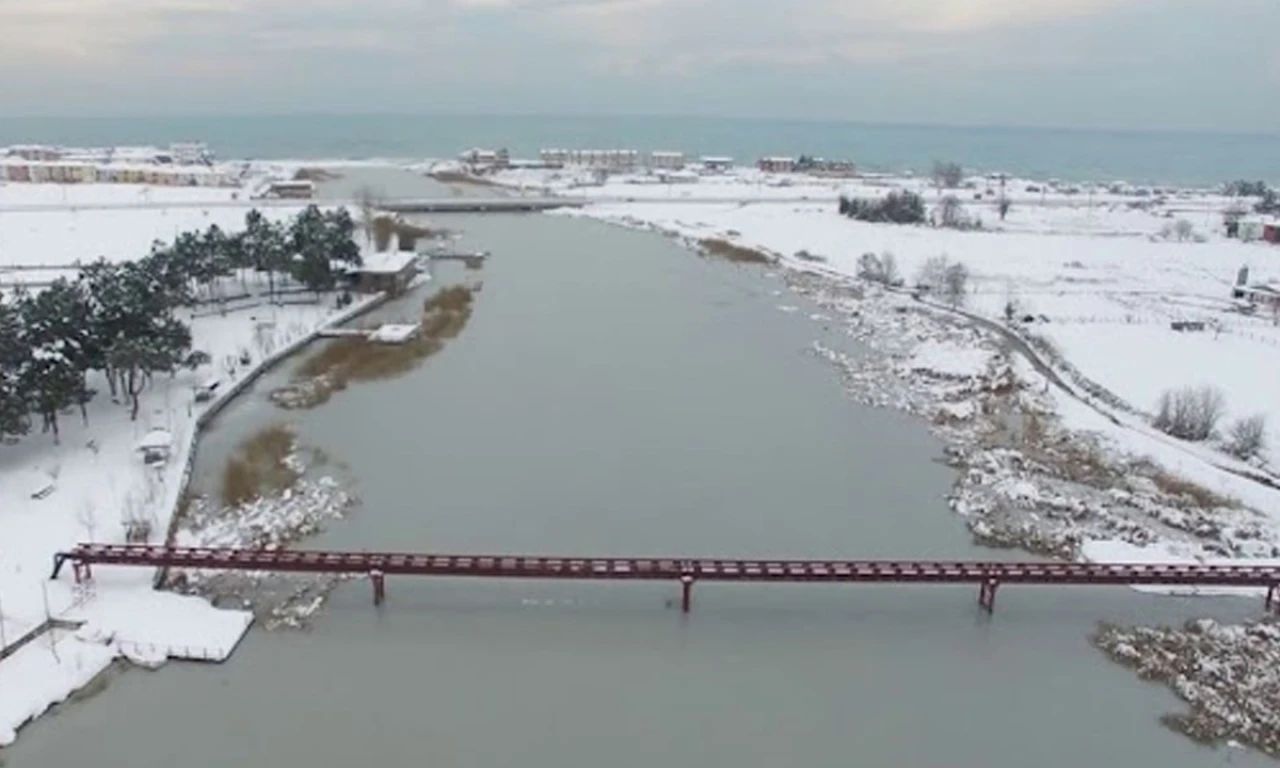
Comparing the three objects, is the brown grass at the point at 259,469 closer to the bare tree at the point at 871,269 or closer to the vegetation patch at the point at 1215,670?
the vegetation patch at the point at 1215,670

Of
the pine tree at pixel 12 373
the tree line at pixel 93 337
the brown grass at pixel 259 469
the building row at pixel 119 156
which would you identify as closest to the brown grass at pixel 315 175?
the building row at pixel 119 156

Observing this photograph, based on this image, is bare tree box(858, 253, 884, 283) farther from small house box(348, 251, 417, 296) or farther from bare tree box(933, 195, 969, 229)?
small house box(348, 251, 417, 296)

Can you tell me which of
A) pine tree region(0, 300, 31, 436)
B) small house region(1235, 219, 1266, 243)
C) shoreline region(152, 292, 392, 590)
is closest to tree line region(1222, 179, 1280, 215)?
small house region(1235, 219, 1266, 243)

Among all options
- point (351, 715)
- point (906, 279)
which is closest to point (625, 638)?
point (351, 715)

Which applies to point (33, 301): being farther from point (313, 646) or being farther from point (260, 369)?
point (313, 646)

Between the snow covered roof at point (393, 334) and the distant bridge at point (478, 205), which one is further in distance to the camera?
the distant bridge at point (478, 205)
